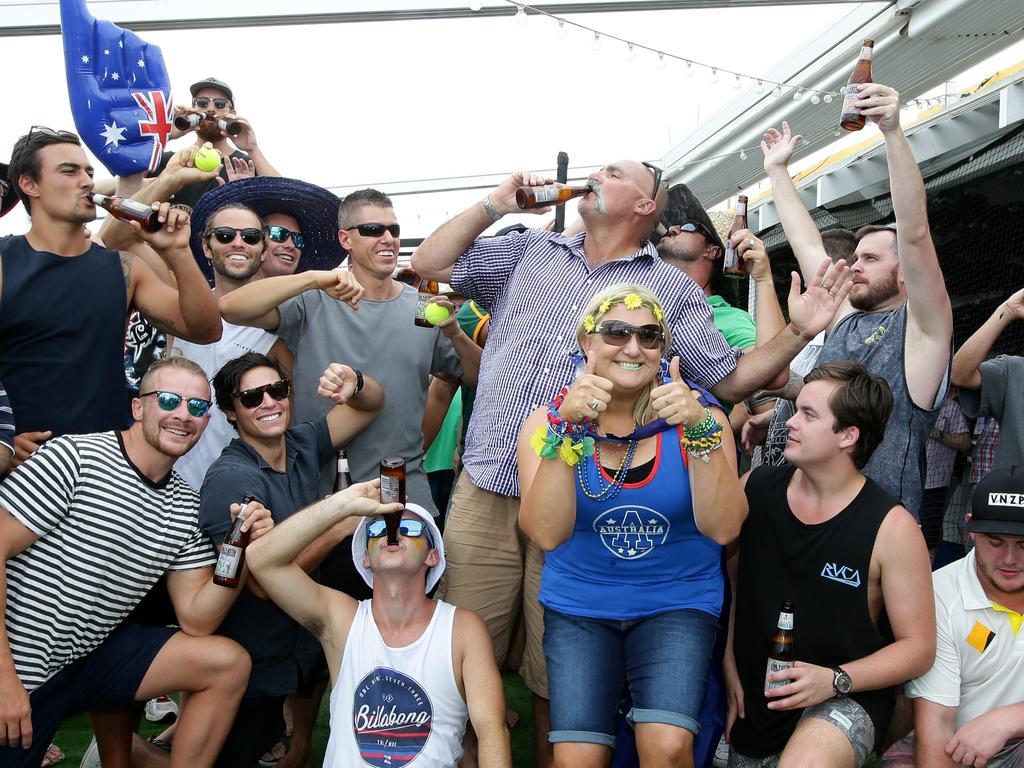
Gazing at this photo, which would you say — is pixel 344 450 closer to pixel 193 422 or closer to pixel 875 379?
pixel 193 422

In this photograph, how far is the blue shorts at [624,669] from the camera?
2.96 m

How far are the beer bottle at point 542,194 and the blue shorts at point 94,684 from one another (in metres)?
2.07

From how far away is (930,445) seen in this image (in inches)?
171

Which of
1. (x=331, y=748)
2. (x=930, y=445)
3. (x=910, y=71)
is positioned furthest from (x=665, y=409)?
(x=910, y=71)

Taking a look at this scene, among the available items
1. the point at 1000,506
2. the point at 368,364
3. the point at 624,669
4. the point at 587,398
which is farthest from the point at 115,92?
the point at 1000,506

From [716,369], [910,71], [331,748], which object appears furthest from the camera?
[910,71]

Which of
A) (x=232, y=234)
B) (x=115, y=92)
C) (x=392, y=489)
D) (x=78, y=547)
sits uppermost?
(x=115, y=92)

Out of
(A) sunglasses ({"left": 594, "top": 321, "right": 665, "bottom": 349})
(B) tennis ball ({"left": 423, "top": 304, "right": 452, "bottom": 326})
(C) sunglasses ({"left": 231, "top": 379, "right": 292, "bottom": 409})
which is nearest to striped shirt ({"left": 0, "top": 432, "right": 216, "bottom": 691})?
(C) sunglasses ({"left": 231, "top": 379, "right": 292, "bottom": 409})

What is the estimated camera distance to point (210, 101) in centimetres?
509

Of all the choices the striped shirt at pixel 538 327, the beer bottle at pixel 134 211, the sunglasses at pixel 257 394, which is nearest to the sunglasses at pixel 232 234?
the beer bottle at pixel 134 211

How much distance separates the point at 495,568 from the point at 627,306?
3.94 feet

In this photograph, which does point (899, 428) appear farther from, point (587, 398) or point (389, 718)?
point (389, 718)

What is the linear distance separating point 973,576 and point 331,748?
2271 millimetres

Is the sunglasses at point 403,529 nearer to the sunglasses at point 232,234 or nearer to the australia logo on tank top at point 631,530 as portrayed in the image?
the australia logo on tank top at point 631,530
